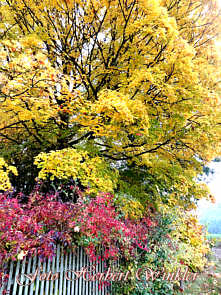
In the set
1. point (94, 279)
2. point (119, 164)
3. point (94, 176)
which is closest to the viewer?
point (94, 279)

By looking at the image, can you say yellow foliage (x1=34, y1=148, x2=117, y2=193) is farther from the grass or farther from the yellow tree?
the grass

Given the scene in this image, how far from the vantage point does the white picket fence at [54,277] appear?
235 centimetres

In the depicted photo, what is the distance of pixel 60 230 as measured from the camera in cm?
302

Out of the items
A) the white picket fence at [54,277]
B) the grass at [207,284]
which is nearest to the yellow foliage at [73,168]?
the white picket fence at [54,277]

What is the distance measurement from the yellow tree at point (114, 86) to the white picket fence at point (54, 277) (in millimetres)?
1330

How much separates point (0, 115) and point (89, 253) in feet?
12.2

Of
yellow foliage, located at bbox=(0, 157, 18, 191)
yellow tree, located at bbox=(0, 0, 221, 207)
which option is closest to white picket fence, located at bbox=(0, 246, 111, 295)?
yellow foliage, located at bbox=(0, 157, 18, 191)

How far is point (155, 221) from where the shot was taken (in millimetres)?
4641

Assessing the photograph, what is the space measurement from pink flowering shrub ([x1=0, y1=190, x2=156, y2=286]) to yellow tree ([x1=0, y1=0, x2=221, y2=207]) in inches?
23.6

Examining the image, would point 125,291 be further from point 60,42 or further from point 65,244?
point 60,42

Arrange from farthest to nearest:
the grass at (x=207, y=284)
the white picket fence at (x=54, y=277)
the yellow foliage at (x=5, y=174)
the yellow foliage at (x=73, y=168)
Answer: the grass at (x=207, y=284), the yellow foliage at (x=73, y=168), the yellow foliage at (x=5, y=174), the white picket fence at (x=54, y=277)

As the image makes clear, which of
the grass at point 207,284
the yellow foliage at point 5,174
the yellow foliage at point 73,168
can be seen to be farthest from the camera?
the grass at point 207,284

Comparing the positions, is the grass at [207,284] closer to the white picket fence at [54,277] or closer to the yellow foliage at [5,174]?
the white picket fence at [54,277]

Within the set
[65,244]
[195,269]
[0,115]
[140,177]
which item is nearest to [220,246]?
[195,269]
